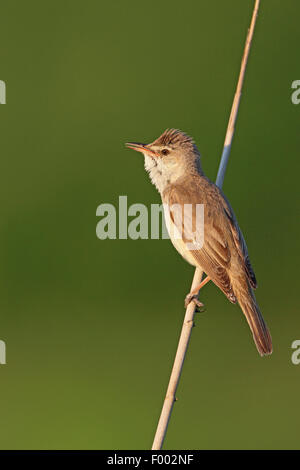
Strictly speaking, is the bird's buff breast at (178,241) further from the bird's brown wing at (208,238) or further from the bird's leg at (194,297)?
the bird's leg at (194,297)

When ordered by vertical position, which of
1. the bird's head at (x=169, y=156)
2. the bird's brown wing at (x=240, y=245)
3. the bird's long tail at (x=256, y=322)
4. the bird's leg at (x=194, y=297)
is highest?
the bird's head at (x=169, y=156)

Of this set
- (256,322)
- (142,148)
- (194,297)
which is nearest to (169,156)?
(142,148)

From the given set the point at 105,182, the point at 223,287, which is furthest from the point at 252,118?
the point at 223,287

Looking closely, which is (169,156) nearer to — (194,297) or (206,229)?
(206,229)

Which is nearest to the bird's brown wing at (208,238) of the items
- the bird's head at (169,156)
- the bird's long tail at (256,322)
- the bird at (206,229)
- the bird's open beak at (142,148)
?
the bird at (206,229)

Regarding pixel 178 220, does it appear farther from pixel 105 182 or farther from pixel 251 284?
pixel 105 182

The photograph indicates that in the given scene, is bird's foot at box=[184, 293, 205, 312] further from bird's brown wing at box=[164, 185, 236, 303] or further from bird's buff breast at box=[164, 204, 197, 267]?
bird's buff breast at box=[164, 204, 197, 267]

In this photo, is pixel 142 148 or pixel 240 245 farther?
pixel 142 148
